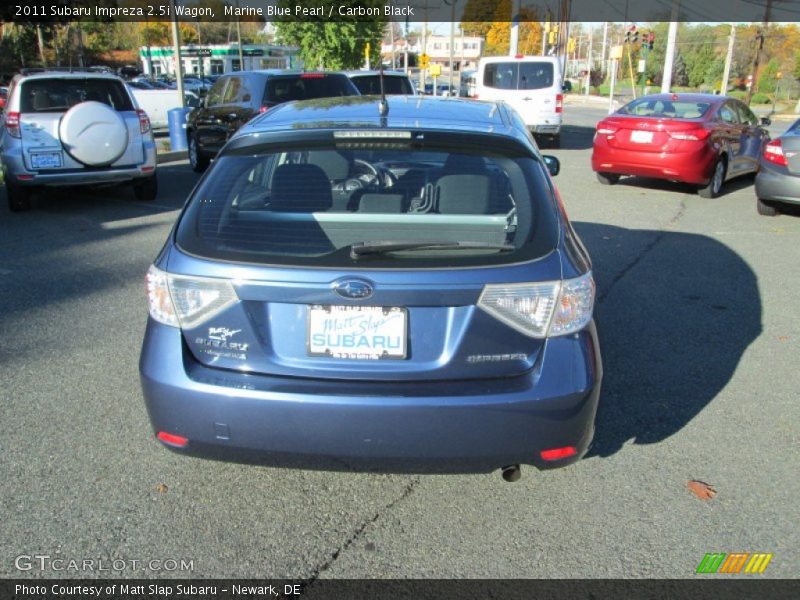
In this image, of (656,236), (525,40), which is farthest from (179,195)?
(525,40)

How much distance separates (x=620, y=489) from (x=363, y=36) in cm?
3549

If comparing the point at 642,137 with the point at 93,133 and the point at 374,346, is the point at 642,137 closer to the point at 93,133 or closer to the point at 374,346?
the point at 93,133

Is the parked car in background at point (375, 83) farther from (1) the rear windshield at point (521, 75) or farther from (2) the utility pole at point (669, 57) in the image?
(2) the utility pole at point (669, 57)

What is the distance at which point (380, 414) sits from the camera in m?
2.62

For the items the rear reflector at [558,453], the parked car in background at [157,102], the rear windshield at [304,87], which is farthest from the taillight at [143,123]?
the parked car in background at [157,102]

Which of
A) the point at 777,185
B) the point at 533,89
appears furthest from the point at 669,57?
the point at 777,185

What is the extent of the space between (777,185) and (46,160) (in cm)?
Result: 909

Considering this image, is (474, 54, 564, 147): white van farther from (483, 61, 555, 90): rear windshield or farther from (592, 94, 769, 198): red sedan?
(592, 94, 769, 198): red sedan

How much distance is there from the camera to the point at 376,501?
320cm

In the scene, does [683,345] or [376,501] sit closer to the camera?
[376,501]

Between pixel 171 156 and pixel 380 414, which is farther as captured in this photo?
pixel 171 156

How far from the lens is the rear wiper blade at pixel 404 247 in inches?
105

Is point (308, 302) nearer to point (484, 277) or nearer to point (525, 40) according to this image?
point (484, 277)

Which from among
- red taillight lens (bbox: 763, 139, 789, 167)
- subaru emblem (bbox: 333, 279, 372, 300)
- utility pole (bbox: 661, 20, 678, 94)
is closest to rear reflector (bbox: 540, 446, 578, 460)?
subaru emblem (bbox: 333, 279, 372, 300)
